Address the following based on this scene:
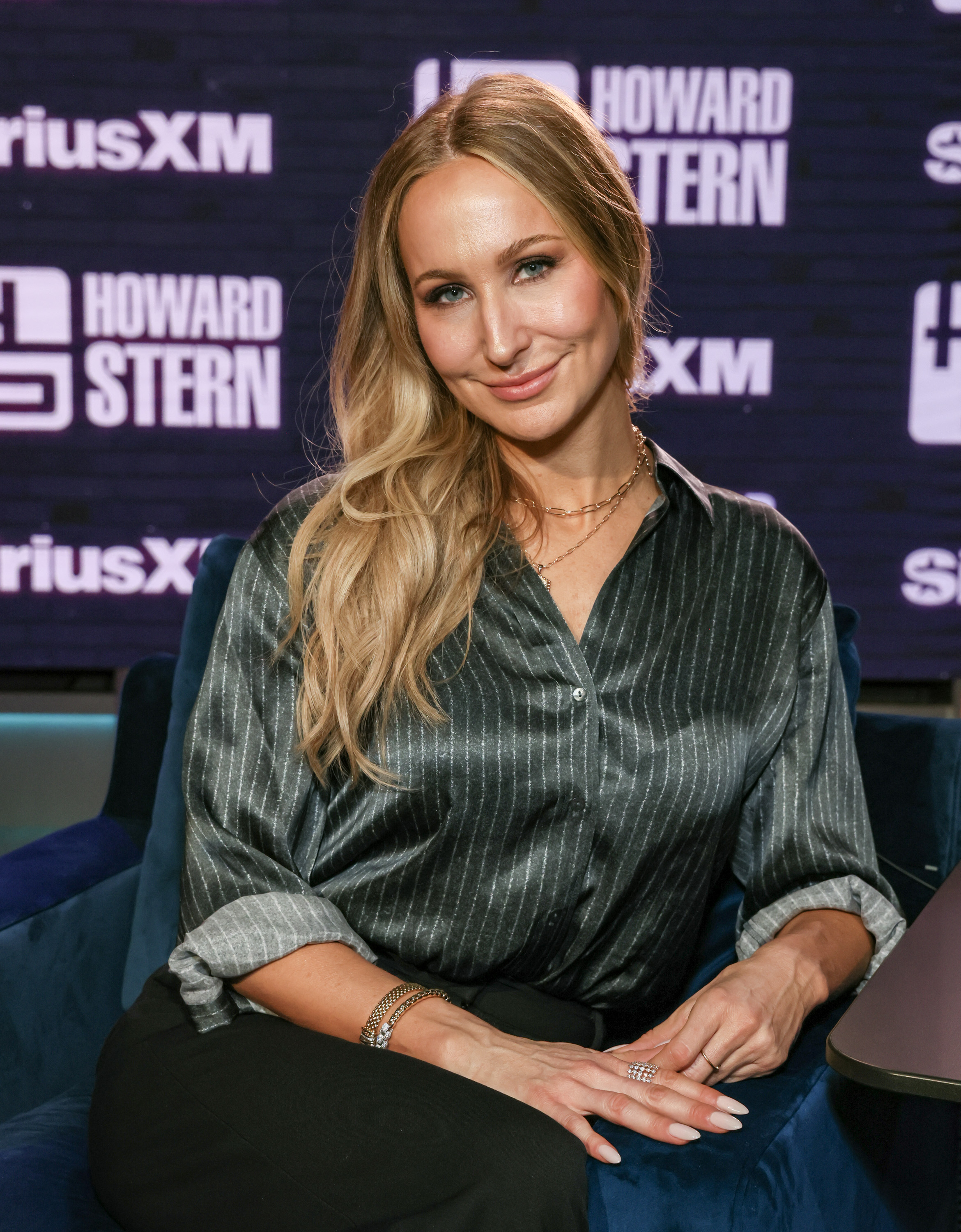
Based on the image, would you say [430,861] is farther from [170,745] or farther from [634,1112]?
[170,745]

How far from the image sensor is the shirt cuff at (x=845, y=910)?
138 centimetres

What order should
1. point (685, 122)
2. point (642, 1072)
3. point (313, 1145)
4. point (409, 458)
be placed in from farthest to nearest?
point (685, 122)
point (409, 458)
point (642, 1072)
point (313, 1145)

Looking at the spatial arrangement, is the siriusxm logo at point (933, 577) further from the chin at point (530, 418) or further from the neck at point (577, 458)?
the chin at point (530, 418)

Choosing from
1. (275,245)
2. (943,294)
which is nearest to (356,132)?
(275,245)

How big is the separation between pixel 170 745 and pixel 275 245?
116 inches

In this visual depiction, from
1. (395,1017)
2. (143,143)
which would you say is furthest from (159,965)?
(143,143)

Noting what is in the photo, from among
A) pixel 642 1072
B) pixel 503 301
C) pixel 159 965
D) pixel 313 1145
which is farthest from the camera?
pixel 159 965

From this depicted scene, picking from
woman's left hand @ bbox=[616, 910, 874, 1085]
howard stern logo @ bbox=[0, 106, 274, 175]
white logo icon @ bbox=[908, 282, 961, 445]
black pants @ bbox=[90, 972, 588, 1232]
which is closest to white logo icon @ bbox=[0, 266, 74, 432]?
howard stern logo @ bbox=[0, 106, 274, 175]

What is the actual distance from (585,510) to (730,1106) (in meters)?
0.74

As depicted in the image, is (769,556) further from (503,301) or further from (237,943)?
(237,943)

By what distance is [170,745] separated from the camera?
1756 mm

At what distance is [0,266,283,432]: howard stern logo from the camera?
424 cm

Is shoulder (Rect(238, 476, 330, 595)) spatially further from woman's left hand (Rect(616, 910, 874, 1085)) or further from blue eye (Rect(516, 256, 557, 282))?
woman's left hand (Rect(616, 910, 874, 1085))

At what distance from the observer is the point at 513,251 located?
4.39 feet
